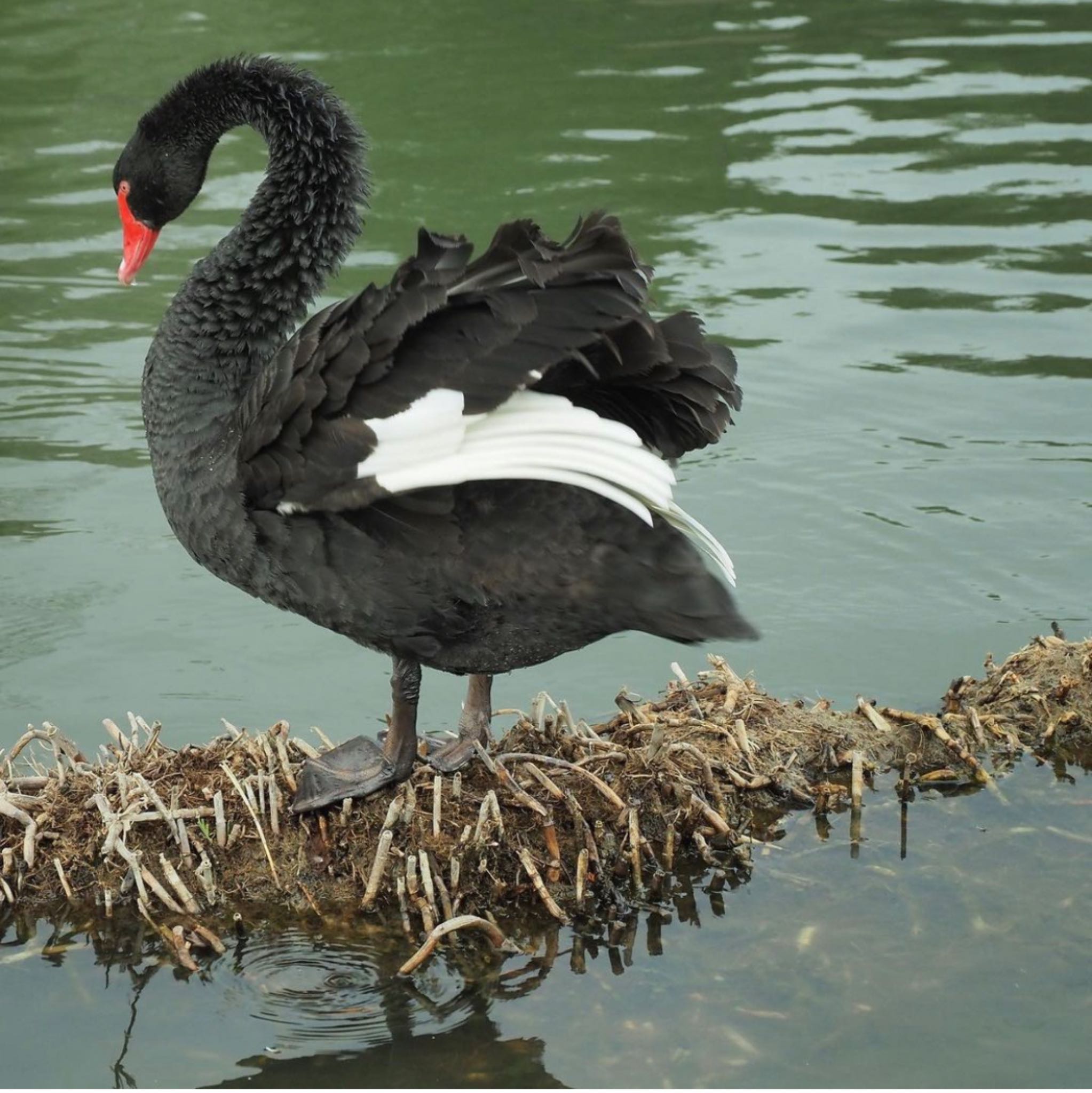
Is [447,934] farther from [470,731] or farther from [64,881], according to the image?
[64,881]

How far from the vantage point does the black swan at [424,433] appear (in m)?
3.82

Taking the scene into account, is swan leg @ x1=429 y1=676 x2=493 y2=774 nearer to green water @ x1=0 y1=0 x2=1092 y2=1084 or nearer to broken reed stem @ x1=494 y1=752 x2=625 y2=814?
broken reed stem @ x1=494 y1=752 x2=625 y2=814

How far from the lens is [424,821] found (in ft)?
14.9

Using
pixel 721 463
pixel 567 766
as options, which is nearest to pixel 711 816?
pixel 567 766

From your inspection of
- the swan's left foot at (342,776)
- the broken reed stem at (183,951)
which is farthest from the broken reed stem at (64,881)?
the swan's left foot at (342,776)

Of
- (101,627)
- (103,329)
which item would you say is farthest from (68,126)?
(101,627)

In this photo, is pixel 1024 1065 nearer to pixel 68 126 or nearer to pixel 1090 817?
pixel 1090 817

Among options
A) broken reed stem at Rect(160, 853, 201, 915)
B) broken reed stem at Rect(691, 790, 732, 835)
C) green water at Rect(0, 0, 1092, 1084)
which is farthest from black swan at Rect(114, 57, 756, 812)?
green water at Rect(0, 0, 1092, 1084)

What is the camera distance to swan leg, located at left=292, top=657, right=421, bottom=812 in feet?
14.9

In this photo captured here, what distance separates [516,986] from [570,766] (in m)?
0.62

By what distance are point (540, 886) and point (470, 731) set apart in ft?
1.92

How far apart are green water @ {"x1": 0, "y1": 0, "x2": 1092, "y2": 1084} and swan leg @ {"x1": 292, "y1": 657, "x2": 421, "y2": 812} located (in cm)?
37

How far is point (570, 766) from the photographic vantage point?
4.60m

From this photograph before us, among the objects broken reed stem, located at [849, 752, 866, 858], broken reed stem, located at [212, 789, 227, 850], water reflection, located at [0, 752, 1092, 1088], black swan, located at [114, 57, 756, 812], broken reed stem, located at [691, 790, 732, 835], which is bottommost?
water reflection, located at [0, 752, 1092, 1088]
